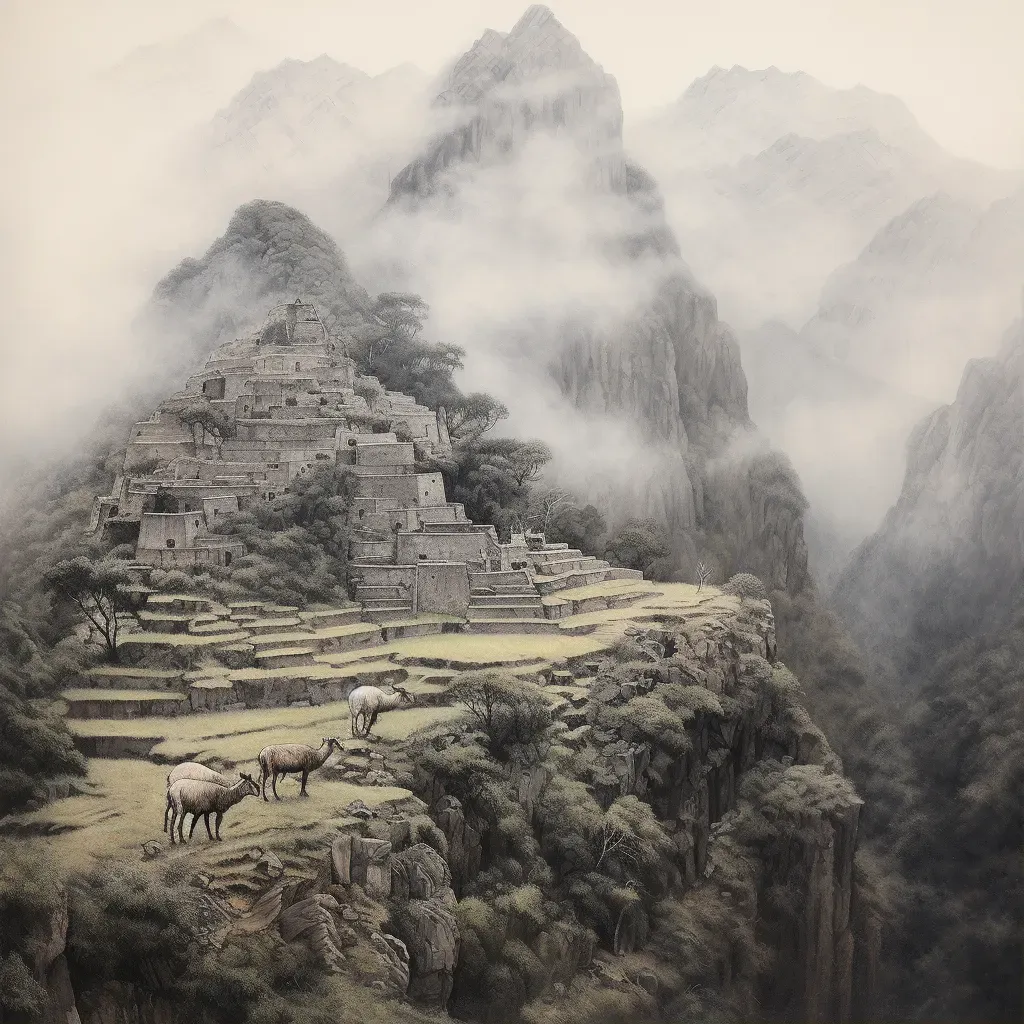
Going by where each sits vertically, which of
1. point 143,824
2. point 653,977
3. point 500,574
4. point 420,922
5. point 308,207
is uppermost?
point 308,207

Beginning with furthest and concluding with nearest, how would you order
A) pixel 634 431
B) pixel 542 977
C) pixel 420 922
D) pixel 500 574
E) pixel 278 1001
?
pixel 634 431
pixel 500 574
pixel 542 977
pixel 420 922
pixel 278 1001

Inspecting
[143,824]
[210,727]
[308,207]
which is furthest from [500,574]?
[308,207]

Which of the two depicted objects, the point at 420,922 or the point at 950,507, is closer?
the point at 420,922

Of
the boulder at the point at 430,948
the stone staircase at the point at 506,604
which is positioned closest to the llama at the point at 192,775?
the boulder at the point at 430,948

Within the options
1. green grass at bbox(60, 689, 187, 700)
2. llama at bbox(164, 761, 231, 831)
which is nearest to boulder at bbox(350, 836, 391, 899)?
llama at bbox(164, 761, 231, 831)

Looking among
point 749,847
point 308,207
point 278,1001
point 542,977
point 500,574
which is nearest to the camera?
point 278,1001

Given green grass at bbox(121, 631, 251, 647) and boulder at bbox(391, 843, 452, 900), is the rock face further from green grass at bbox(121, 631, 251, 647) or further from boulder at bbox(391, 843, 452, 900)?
green grass at bbox(121, 631, 251, 647)

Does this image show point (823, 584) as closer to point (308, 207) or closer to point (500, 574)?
point (500, 574)

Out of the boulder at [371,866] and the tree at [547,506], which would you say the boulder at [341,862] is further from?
the tree at [547,506]
